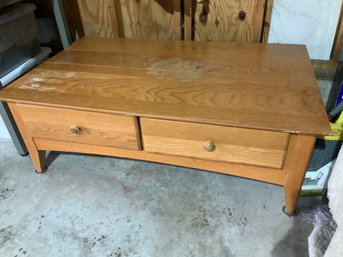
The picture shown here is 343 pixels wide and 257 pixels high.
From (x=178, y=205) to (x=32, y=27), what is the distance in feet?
3.73

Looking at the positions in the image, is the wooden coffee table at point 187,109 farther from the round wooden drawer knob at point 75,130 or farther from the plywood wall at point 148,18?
the plywood wall at point 148,18

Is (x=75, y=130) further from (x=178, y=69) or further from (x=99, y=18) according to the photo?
(x=99, y=18)

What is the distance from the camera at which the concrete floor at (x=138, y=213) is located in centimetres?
107

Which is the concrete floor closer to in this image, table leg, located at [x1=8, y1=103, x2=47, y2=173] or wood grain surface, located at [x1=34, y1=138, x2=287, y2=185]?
table leg, located at [x1=8, y1=103, x2=47, y2=173]

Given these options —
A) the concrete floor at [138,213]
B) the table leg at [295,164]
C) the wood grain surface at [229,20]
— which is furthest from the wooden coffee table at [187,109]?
the wood grain surface at [229,20]

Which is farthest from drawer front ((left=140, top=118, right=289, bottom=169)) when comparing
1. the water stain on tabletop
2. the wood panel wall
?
the wood panel wall

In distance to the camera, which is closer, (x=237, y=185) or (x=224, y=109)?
(x=224, y=109)

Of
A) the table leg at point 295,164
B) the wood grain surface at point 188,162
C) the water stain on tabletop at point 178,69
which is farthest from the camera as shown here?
the water stain on tabletop at point 178,69

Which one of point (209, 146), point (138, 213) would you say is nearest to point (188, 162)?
point (209, 146)

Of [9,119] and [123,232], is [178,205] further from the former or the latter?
[9,119]

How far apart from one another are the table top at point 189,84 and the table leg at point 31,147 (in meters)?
0.09

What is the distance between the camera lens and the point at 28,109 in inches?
45.3

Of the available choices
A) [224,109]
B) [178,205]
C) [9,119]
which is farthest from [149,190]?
[9,119]

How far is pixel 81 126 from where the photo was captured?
3.71ft
